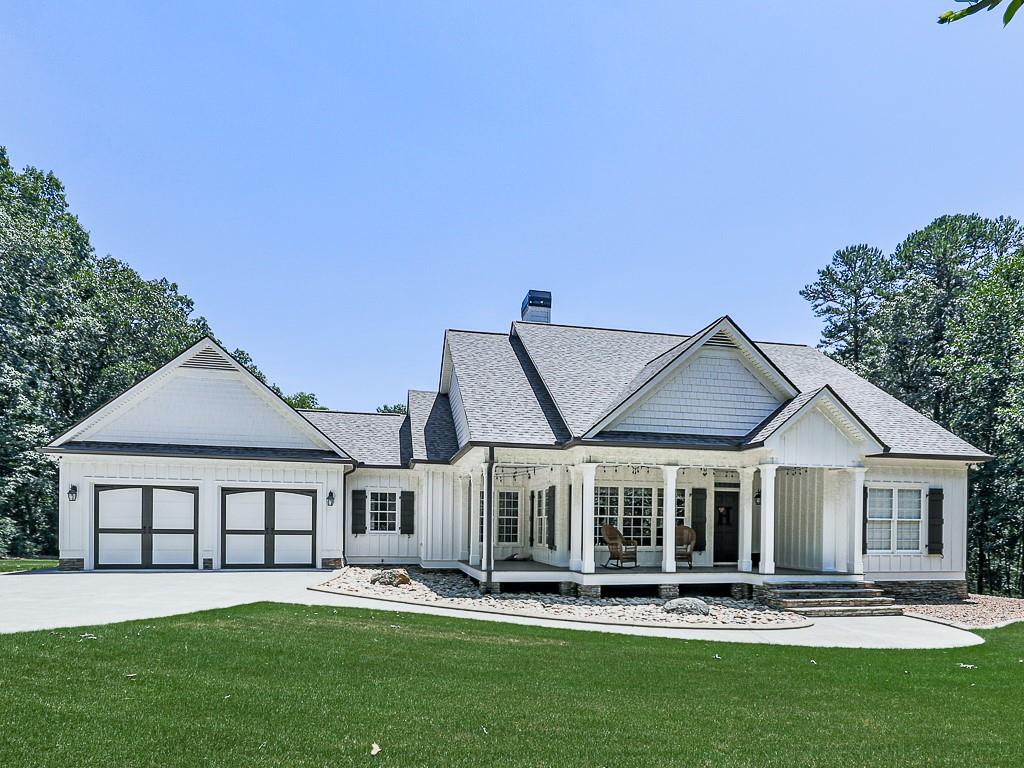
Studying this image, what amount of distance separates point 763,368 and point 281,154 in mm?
13182

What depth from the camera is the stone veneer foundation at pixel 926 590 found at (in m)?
17.0

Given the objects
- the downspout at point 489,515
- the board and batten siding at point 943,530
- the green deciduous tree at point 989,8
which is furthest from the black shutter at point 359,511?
the green deciduous tree at point 989,8

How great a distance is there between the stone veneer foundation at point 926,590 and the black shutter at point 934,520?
0.77 metres

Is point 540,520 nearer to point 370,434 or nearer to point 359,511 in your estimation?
point 359,511

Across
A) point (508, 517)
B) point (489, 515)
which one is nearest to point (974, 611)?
point (489, 515)

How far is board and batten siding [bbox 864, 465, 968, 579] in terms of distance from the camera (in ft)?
56.2

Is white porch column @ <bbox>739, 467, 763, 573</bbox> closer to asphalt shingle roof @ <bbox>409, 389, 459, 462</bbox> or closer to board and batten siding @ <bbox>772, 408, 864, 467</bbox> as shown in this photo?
board and batten siding @ <bbox>772, 408, 864, 467</bbox>

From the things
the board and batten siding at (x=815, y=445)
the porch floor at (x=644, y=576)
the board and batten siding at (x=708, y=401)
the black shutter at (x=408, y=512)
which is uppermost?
the board and batten siding at (x=708, y=401)

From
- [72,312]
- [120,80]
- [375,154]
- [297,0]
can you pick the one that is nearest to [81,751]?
[297,0]

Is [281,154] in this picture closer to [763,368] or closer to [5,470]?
[763,368]

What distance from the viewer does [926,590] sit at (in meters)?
17.3

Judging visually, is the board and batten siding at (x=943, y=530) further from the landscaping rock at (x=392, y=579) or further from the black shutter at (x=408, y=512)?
the black shutter at (x=408, y=512)

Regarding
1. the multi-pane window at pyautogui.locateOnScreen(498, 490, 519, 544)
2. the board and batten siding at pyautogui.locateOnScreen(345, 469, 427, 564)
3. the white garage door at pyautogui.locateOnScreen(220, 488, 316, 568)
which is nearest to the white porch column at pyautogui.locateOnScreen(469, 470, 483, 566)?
the multi-pane window at pyautogui.locateOnScreen(498, 490, 519, 544)

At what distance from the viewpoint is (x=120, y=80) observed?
719 inches
